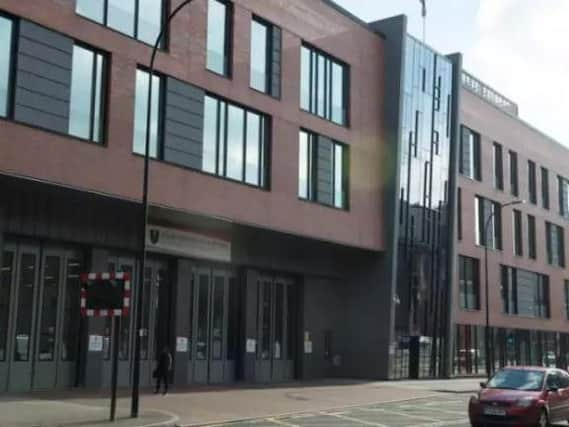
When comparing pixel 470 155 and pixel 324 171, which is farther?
pixel 470 155

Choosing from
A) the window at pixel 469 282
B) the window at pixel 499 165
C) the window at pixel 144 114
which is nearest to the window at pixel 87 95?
the window at pixel 144 114

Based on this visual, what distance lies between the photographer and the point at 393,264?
3881 centimetres

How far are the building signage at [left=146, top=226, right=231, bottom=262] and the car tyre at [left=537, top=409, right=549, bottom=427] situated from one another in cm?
1554

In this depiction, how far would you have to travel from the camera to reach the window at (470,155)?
1890 inches

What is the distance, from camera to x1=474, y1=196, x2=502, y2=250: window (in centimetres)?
4972

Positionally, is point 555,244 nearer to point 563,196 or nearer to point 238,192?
point 563,196

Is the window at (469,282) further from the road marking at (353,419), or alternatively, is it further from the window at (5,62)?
the window at (5,62)

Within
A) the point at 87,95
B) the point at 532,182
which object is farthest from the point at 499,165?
the point at 87,95

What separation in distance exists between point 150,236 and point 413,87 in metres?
18.3

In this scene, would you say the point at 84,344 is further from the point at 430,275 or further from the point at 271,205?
the point at 430,275

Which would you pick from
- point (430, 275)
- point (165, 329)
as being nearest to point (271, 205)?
point (165, 329)

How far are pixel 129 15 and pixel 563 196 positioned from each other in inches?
1782

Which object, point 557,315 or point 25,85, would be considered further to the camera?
point 557,315

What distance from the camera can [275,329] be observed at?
36.0 m
